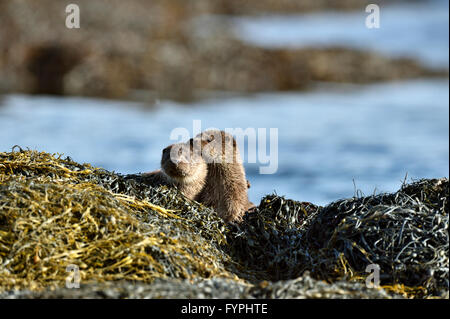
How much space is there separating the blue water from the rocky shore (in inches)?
244

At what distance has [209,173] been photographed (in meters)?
6.28

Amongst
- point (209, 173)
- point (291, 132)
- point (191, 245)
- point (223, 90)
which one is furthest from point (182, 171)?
Answer: point (223, 90)

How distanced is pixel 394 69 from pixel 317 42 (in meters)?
3.26

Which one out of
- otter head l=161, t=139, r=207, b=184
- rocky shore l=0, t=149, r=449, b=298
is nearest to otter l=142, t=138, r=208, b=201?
otter head l=161, t=139, r=207, b=184

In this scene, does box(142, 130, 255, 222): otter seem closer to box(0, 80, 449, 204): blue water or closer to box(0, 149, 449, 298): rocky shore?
box(0, 149, 449, 298): rocky shore

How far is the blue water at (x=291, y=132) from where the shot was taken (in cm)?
1302

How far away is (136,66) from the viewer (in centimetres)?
2005

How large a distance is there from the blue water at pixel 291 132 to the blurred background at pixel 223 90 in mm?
53

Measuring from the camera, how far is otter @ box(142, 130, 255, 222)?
18.6 ft

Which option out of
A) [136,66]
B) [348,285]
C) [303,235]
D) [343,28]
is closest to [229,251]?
[303,235]

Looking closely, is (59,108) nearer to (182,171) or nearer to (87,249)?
(182,171)

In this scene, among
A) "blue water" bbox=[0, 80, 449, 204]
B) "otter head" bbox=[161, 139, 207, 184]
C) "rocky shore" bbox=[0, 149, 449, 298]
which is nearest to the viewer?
"rocky shore" bbox=[0, 149, 449, 298]

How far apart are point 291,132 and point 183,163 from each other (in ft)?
36.9
